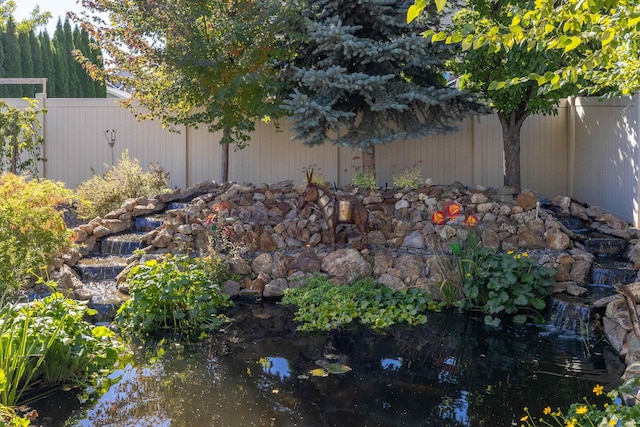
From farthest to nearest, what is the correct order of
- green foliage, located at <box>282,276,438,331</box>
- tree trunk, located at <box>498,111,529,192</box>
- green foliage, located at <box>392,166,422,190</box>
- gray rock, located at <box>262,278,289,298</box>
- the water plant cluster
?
tree trunk, located at <box>498,111,529,192</box> < green foliage, located at <box>392,166,422,190</box> < gray rock, located at <box>262,278,289,298</box> < green foliage, located at <box>282,276,438,331</box> < the water plant cluster

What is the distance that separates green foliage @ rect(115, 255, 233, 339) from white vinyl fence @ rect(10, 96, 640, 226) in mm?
5017

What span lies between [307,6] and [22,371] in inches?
273

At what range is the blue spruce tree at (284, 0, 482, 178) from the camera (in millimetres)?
9195

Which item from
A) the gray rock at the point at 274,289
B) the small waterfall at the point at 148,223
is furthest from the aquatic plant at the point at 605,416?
the small waterfall at the point at 148,223

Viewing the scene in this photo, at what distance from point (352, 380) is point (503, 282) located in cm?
253

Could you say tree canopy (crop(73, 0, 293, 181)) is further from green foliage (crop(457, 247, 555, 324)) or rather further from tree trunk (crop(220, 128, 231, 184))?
green foliage (crop(457, 247, 555, 324))

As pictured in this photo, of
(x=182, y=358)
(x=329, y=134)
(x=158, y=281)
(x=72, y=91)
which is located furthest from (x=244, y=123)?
(x=72, y=91)

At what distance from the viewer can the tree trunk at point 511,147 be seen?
10.4m

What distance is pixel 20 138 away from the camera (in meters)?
11.8

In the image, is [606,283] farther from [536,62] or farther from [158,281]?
[158,281]

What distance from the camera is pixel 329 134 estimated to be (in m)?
11.5

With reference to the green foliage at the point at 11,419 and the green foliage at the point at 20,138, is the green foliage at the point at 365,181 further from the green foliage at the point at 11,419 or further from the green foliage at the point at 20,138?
the green foliage at the point at 11,419

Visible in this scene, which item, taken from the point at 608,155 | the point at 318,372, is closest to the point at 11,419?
the point at 318,372

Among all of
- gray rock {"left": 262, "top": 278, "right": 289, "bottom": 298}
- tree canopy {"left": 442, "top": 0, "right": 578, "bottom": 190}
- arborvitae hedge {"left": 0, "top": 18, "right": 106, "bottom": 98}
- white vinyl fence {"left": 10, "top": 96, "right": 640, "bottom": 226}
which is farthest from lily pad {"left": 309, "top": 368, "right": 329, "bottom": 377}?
arborvitae hedge {"left": 0, "top": 18, "right": 106, "bottom": 98}
